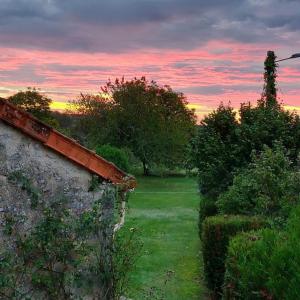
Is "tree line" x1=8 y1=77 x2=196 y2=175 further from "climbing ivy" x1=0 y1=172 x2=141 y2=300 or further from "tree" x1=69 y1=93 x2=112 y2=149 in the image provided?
"climbing ivy" x1=0 y1=172 x2=141 y2=300

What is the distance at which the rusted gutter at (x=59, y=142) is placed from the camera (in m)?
8.16

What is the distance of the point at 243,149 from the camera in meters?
18.6

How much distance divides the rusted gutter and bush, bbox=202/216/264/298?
12.9 ft

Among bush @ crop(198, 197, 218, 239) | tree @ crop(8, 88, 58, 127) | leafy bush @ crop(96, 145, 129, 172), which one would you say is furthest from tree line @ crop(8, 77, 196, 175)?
bush @ crop(198, 197, 218, 239)

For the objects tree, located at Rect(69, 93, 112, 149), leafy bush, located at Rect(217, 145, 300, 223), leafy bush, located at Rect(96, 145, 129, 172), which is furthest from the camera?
tree, located at Rect(69, 93, 112, 149)

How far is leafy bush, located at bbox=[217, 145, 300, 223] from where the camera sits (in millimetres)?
13258

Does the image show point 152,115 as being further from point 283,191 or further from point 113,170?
point 113,170

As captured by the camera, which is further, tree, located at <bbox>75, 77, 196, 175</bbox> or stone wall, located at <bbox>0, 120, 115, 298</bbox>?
tree, located at <bbox>75, 77, 196, 175</bbox>

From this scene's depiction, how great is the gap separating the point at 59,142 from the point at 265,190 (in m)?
7.50

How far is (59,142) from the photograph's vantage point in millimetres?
8359

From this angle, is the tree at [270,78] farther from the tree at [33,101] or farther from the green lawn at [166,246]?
the tree at [33,101]

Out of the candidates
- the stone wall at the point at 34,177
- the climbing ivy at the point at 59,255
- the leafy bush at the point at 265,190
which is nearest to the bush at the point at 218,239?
the leafy bush at the point at 265,190

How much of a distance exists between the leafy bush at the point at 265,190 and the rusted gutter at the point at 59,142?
532 cm

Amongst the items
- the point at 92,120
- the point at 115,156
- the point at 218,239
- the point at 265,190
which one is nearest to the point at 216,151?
the point at 265,190
